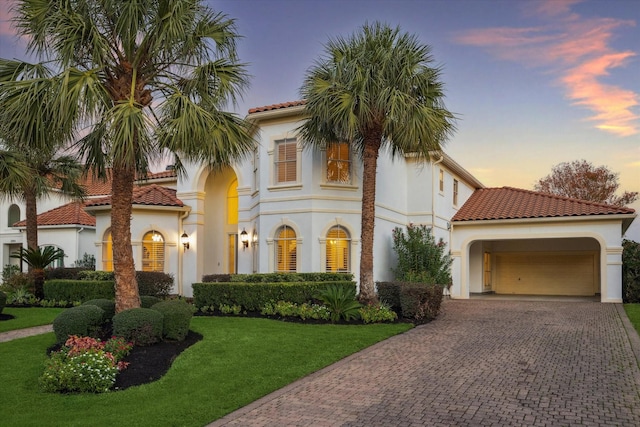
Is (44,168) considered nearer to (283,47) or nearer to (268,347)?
(283,47)

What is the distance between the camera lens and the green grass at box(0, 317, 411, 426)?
20.0ft

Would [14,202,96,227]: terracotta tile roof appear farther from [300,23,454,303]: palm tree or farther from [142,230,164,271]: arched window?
[300,23,454,303]: palm tree

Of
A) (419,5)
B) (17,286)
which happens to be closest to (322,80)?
(419,5)

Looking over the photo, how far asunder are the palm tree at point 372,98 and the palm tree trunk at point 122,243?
580 cm

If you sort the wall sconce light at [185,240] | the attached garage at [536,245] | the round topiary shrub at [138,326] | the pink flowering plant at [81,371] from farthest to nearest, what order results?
the wall sconce light at [185,240], the attached garage at [536,245], the round topiary shrub at [138,326], the pink flowering plant at [81,371]

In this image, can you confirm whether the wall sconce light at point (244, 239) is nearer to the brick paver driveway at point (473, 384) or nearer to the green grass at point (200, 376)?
the green grass at point (200, 376)

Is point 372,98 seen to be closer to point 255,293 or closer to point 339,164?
point 339,164

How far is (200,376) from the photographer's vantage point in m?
7.85

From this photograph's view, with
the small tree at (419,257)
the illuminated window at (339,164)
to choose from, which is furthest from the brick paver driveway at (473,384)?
the illuminated window at (339,164)

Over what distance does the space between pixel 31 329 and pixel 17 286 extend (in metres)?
6.92

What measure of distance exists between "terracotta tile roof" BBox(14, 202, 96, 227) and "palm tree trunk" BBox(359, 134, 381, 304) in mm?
17069

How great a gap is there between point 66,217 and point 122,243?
59.8ft

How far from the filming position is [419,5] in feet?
49.4

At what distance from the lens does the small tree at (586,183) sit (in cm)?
3900
